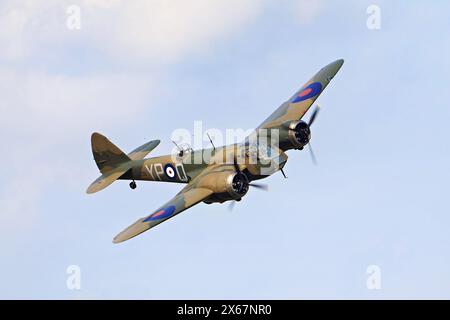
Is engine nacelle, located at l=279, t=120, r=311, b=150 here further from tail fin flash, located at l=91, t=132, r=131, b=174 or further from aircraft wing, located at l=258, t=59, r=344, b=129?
tail fin flash, located at l=91, t=132, r=131, b=174

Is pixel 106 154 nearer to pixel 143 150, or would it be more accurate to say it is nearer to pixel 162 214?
pixel 143 150

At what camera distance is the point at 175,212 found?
135ft

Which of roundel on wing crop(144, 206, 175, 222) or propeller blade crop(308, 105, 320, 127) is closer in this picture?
roundel on wing crop(144, 206, 175, 222)

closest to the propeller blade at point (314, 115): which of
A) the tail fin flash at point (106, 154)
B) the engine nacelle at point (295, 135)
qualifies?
the engine nacelle at point (295, 135)

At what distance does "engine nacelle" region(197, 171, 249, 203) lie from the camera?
136 ft

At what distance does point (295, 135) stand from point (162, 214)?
8390 millimetres

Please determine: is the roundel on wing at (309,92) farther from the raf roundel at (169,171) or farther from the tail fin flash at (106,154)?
the tail fin flash at (106,154)

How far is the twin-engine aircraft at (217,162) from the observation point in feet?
136

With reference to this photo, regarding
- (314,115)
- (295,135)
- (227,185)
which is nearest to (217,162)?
(227,185)

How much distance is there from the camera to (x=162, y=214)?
41094 mm

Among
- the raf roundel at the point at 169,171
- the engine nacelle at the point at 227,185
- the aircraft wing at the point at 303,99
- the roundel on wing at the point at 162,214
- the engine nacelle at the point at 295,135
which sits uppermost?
the aircraft wing at the point at 303,99

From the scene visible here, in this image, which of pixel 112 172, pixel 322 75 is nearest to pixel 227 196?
pixel 112 172

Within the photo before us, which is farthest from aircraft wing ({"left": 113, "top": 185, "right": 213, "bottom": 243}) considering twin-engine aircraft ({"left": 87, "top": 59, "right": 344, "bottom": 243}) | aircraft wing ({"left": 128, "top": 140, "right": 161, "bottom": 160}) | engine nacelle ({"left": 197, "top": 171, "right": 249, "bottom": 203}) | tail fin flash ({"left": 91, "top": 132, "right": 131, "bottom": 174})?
aircraft wing ({"left": 128, "top": 140, "right": 161, "bottom": 160})

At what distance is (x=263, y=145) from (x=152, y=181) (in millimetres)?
6935
